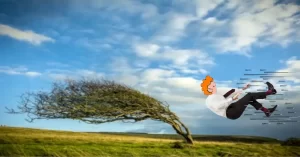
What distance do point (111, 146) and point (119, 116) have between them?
1200 mm

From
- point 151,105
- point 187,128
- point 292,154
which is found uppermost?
point 151,105

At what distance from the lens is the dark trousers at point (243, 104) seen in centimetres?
1349

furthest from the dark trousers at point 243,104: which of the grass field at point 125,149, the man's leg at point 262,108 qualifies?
the grass field at point 125,149

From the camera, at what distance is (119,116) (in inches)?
506

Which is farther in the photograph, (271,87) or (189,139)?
(271,87)

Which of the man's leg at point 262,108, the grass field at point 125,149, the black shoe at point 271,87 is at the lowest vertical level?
the grass field at point 125,149

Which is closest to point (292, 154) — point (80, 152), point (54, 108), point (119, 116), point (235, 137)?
point (235, 137)

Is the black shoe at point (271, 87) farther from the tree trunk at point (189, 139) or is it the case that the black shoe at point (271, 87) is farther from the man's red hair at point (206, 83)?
the tree trunk at point (189, 139)

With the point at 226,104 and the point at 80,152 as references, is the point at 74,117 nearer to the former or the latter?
the point at 80,152

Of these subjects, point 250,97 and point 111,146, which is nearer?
point 111,146

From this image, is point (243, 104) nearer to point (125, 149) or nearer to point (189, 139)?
point (189, 139)

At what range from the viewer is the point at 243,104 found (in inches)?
540

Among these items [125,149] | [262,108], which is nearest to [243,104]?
[262,108]

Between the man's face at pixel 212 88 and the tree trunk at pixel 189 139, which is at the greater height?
the man's face at pixel 212 88
